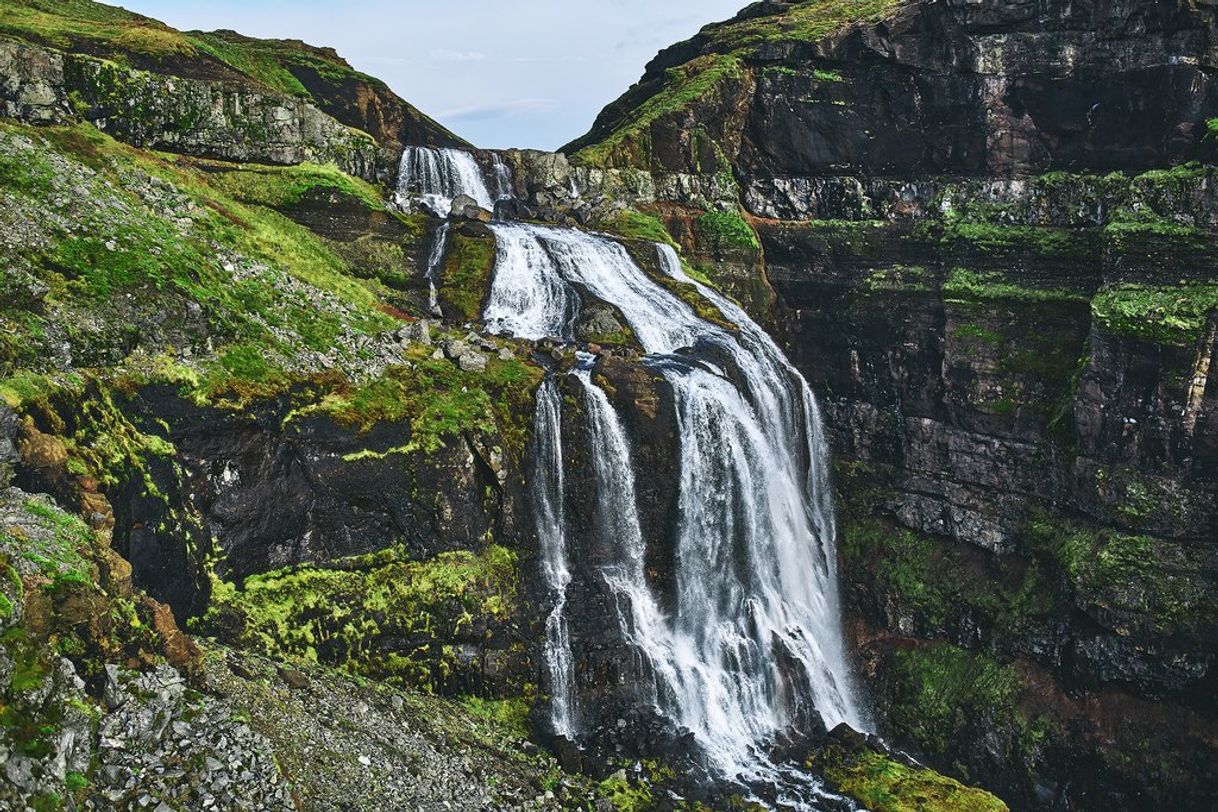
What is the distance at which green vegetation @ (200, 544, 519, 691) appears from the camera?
19.2 metres

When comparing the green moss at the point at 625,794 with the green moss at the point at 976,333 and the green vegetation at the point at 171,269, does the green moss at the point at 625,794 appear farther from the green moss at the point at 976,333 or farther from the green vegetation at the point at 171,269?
the green moss at the point at 976,333

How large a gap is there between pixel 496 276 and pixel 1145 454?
2270 cm

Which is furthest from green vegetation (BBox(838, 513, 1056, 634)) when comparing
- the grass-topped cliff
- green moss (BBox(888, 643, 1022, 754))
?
the grass-topped cliff

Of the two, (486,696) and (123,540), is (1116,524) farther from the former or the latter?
(123,540)

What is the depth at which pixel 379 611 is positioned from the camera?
20750mm

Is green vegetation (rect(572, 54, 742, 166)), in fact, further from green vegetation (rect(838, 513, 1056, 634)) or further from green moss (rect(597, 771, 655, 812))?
green moss (rect(597, 771, 655, 812))

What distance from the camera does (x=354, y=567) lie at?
21156mm

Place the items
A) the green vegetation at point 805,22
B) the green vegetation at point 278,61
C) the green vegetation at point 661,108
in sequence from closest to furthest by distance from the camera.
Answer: the green vegetation at point 661,108
the green vegetation at point 278,61
the green vegetation at point 805,22

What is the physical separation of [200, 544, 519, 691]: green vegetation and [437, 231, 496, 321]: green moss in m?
10.5

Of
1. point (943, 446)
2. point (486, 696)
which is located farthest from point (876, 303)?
point (486, 696)

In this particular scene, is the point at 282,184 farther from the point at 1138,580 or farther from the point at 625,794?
the point at 1138,580

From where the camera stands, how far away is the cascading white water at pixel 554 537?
73.0 feet

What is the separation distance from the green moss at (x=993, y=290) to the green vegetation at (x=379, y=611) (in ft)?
73.0

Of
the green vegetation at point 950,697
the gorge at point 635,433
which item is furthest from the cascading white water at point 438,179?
the green vegetation at point 950,697
